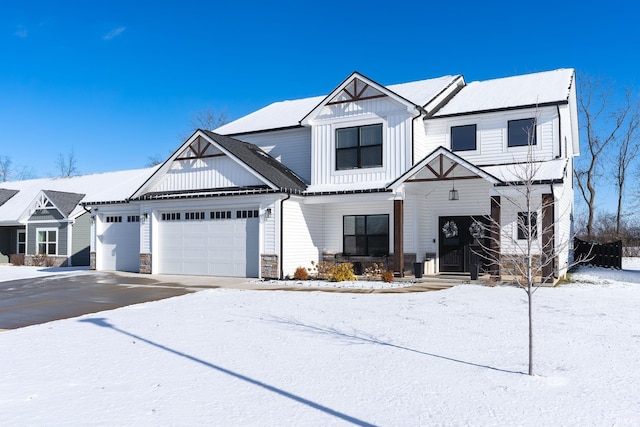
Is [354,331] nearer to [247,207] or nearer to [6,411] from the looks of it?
[6,411]

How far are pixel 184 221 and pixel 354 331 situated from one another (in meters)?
12.4

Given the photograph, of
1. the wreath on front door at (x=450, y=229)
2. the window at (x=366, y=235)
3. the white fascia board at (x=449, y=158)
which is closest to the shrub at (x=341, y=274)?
the window at (x=366, y=235)

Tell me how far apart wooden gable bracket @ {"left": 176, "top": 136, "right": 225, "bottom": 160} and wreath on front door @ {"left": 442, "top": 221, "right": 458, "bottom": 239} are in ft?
29.1

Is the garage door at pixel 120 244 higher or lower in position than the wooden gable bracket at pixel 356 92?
lower

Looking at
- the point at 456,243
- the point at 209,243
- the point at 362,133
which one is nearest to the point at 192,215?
Result: the point at 209,243

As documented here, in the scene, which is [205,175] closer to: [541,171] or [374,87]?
[374,87]

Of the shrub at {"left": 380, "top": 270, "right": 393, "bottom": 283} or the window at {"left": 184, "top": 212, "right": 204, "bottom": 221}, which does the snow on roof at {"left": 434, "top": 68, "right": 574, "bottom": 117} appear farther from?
the window at {"left": 184, "top": 212, "right": 204, "bottom": 221}

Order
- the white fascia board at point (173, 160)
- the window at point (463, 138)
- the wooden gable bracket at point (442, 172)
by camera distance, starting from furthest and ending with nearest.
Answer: the window at point (463, 138) → the white fascia board at point (173, 160) → the wooden gable bracket at point (442, 172)

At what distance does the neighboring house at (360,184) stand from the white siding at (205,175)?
0.14ft

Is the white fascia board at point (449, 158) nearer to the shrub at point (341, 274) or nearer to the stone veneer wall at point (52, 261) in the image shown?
the shrub at point (341, 274)

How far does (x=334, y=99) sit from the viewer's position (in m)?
19.0

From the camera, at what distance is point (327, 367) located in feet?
21.9

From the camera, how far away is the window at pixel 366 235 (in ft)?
61.6

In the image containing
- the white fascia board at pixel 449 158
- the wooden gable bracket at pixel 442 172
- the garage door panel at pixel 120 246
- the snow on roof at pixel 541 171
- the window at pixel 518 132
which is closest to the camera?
the snow on roof at pixel 541 171
